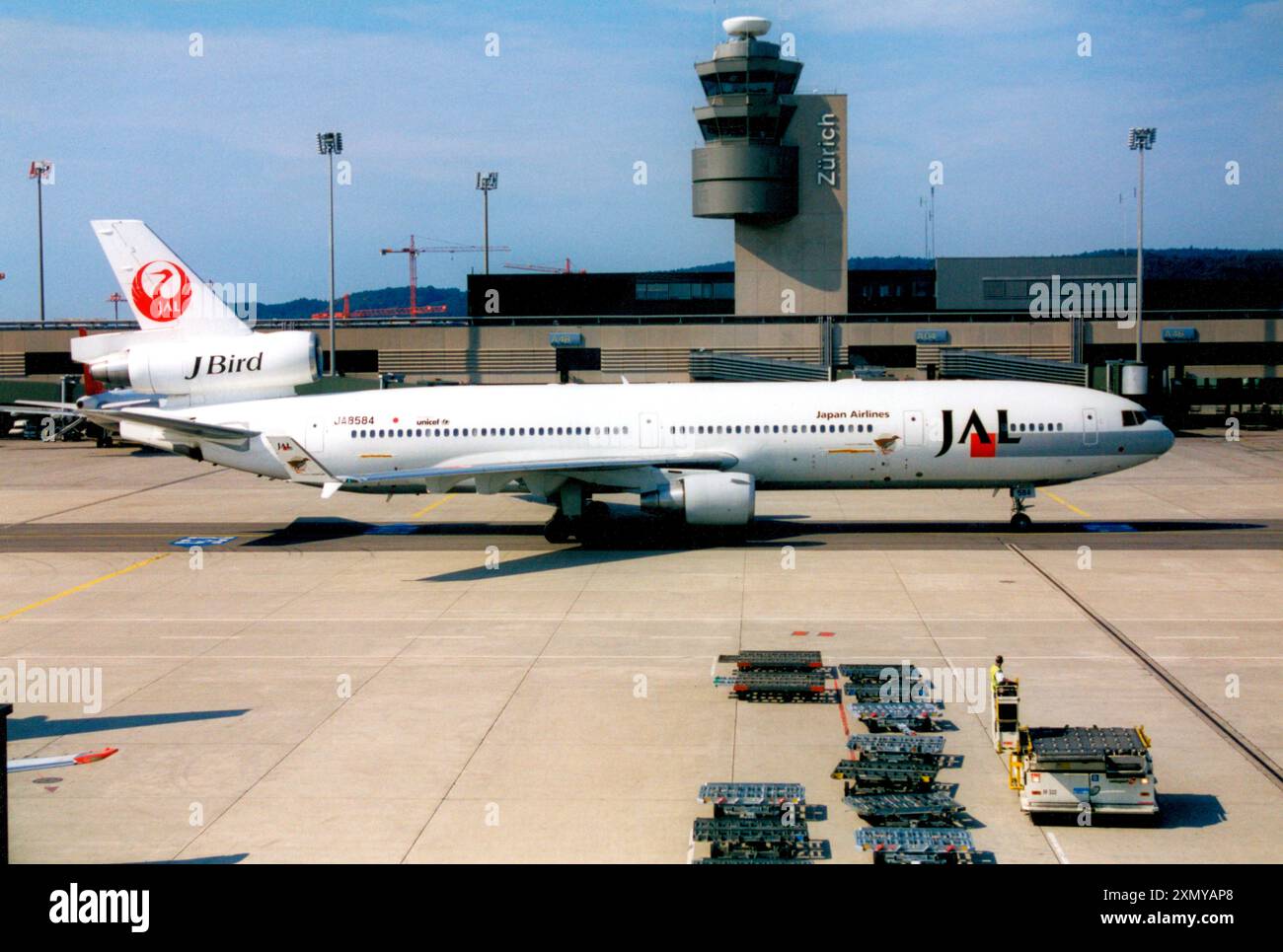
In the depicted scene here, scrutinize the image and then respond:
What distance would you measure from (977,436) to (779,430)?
5874mm

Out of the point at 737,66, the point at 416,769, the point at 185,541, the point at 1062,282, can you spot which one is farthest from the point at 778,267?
the point at 416,769

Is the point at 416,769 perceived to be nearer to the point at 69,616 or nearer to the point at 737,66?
the point at 69,616

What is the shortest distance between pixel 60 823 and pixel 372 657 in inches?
346

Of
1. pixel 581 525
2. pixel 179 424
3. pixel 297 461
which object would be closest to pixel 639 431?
pixel 581 525

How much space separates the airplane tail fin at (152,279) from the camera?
38.9 m

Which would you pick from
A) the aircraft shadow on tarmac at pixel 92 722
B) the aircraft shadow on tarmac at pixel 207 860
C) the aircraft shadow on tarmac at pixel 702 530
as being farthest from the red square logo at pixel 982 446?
the aircraft shadow on tarmac at pixel 207 860

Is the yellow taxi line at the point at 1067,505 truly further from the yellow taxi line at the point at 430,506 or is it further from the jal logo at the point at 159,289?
the jal logo at the point at 159,289

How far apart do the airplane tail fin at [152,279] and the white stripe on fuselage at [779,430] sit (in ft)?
9.75

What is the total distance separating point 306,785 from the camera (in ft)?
57.2

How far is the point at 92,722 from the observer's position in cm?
2067

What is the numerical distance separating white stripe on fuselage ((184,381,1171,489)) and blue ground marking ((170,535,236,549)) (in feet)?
7.79

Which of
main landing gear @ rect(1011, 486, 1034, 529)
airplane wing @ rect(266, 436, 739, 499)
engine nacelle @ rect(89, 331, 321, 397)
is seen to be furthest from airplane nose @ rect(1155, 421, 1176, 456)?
engine nacelle @ rect(89, 331, 321, 397)

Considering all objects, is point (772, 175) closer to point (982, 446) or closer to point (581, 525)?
point (982, 446)
